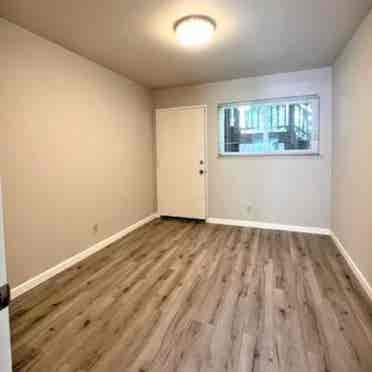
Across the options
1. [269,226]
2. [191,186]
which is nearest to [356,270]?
[269,226]

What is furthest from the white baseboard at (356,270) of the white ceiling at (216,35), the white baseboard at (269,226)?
the white ceiling at (216,35)

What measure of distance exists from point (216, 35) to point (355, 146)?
1.76 m

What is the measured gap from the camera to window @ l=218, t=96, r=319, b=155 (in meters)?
3.70

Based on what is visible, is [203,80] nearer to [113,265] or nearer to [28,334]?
[113,265]

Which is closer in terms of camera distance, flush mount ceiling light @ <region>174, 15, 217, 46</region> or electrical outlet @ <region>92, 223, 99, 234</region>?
flush mount ceiling light @ <region>174, 15, 217, 46</region>

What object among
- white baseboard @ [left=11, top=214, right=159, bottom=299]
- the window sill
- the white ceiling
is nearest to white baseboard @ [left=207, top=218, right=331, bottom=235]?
the window sill

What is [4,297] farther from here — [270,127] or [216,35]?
[270,127]

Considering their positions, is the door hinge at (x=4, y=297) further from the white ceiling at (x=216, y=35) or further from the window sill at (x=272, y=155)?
the window sill at (x=272, y=155)

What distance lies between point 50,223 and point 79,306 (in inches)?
37.5

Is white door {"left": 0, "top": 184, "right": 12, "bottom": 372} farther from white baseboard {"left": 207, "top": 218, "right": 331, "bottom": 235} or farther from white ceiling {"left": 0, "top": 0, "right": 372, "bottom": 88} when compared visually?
white baseboard {"left": 207, "top": 218, "right": 331, "bottom": 235}

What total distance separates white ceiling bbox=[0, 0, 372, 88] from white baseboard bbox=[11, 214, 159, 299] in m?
2.30

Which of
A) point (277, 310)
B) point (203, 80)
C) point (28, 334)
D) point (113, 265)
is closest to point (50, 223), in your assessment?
point (113, 265)

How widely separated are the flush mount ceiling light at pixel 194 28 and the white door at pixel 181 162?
1.89 metres

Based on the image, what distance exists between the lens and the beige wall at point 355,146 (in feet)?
7.14
